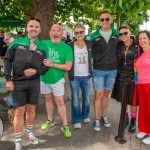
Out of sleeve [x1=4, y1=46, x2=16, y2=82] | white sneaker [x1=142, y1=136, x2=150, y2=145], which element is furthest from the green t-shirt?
white sneaker [x1=142, y1=136, x2=150, y2=145]

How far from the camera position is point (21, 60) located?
374cm

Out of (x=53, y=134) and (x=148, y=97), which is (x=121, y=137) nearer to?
(x=148, y=97)

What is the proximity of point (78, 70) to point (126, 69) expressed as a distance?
853 mm

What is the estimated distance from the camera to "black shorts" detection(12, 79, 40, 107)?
382cm

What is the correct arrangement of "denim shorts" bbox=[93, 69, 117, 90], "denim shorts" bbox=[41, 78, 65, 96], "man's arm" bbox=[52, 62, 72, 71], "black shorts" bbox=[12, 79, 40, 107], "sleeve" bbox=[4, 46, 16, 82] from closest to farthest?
"sleeve" bbox=[4, 46, 16, 82]
"black shorts" bbox=[12, 79, 40, 107]
"man's arm" bbox=[52, 62, 72, 71]
"denim shorts" bbox=[41, 78, 65, 96]
"denim shorts" bbox=[93, 69, 117, 90]

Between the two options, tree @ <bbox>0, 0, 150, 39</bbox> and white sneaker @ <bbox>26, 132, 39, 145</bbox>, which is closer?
tree @ <bbox>0, 0, 150, 39</bbox>

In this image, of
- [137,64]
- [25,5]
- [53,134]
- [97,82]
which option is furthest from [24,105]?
[25,5]

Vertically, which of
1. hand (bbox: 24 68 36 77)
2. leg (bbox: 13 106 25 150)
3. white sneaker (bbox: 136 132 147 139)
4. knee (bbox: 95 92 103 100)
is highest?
hand (bbox: 24 68 36 77)

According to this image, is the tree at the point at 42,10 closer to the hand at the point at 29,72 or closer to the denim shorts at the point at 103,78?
the denim shorts at the point at 103,78

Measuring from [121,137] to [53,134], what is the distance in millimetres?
1210

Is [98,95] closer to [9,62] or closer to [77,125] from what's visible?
[77,125]

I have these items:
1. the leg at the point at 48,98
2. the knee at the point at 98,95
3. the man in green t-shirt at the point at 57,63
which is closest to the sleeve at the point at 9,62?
the man in green t-shirt at the point at 57,63

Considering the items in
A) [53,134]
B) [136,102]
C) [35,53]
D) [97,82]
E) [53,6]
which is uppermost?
[53,6]

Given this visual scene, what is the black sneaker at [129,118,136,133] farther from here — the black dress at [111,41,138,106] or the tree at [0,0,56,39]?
the tree at [0,0,56,39]
